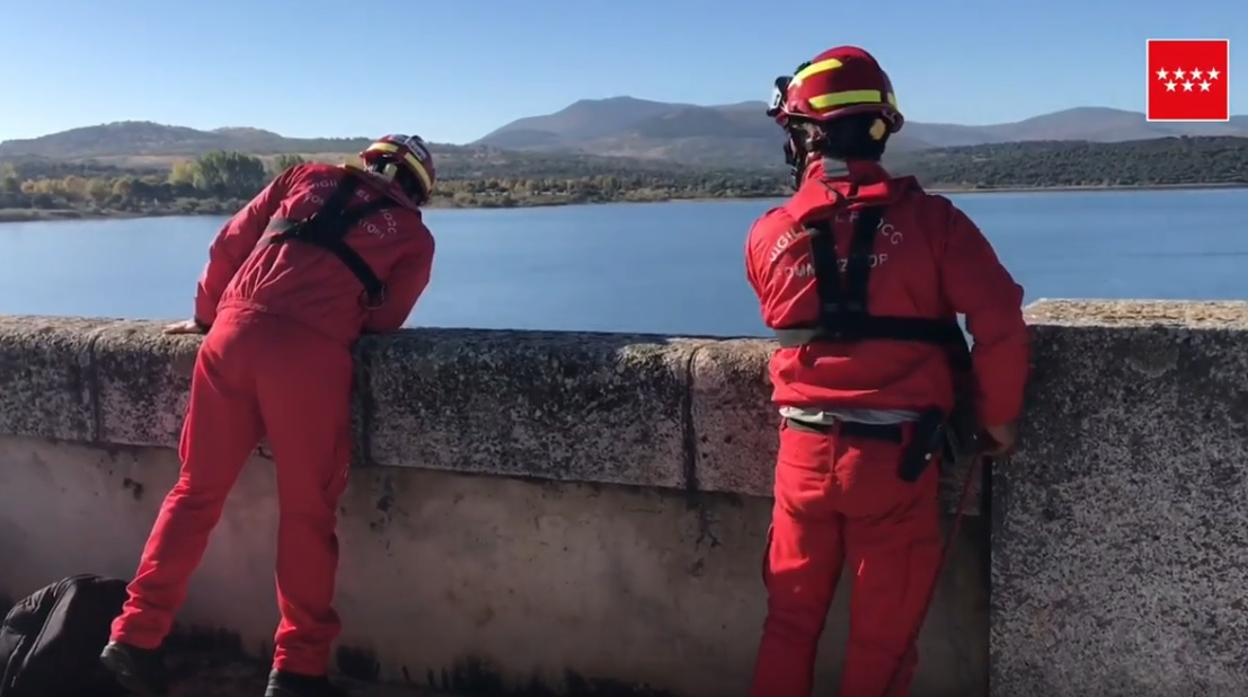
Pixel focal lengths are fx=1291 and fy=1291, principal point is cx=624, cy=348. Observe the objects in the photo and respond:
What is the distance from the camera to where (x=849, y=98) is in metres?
3.28

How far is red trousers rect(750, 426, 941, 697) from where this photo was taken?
124 inches

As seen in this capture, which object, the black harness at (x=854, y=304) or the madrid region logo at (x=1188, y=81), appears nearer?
the black harness at (x=854, y=304)

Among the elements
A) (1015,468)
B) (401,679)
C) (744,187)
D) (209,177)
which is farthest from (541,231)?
(1015,468)

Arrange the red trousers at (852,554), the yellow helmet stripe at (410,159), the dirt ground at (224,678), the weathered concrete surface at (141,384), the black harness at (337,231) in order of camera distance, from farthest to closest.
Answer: the yellow helmet stripe at (410,159) → the weathered concrete surface at (141,384) → the dirt ground at (224,678) → the black harness at (337,231) → the red trousers at (852,554)

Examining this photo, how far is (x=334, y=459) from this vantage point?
3.87 meters

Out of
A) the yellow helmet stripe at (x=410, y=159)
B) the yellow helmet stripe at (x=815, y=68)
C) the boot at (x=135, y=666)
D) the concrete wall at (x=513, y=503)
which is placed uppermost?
the yellow helmet stripe at (x=815, y=68)

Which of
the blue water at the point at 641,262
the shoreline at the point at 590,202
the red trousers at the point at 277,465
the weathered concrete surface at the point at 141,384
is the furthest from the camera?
the shoreline at the point at 590,202

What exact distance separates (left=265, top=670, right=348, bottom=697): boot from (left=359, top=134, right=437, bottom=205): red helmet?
64.0 inches

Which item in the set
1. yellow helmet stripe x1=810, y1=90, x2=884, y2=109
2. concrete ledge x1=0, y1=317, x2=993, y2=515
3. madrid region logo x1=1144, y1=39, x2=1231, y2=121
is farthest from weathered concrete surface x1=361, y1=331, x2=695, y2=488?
madrid region logo x1=1144, y1=39, x2=1231, y2=121

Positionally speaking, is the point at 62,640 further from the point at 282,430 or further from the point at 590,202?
the point at 590,202

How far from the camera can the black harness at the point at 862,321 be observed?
123 inches

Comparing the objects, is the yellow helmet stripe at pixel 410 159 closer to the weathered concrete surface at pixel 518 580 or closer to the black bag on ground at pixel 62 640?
the weathered concrete surface at pixel 518 580

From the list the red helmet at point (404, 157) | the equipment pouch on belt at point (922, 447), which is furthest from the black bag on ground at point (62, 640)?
the equipment pouch on belt at point (922, 447)

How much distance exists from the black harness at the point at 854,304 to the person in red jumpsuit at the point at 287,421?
1.47 m
